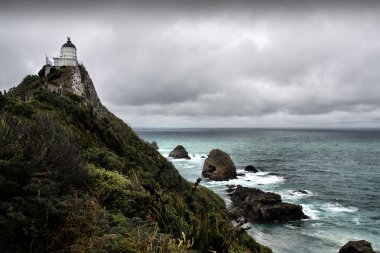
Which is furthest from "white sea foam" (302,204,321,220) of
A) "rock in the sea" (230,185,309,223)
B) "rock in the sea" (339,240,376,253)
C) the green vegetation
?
the green vegetation

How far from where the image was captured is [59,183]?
219 inches

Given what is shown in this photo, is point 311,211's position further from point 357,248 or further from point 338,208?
point 357,248

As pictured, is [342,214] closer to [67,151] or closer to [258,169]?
[258,169]

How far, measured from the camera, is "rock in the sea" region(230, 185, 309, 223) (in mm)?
35938

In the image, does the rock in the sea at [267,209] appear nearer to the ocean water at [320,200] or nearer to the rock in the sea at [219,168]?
the ocean water at [320,200]

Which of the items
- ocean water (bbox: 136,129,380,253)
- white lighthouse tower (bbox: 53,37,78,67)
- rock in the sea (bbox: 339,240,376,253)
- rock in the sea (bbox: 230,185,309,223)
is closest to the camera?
rock in the sea (bbox: 339,240,376,253)

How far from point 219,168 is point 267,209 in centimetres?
2180

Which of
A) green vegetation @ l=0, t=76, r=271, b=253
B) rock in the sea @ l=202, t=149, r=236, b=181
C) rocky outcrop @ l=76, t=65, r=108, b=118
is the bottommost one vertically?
rock in the sea @ l=202, t=149, r=236, b=181

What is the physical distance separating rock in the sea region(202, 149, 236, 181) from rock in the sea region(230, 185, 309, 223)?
645 inches

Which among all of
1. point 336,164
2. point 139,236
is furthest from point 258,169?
point 139,236

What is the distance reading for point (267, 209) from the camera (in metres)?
36.4

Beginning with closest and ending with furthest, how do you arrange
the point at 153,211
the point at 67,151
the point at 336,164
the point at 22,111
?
the point at 67,151
the point at 153,211
the point at 22,111
the point at 336,164

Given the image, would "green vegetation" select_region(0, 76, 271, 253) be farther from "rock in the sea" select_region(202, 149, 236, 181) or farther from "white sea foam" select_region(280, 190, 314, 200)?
"rock in the sea" select_region(202, 149, 236, 181)

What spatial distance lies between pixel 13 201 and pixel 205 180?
52.2m
